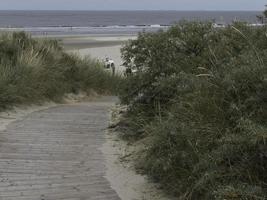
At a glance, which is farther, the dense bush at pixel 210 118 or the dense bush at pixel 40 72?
the dense bush at pixel 40 72

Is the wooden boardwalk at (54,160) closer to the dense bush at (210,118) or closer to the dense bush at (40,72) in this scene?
the dense bush at (210,118)

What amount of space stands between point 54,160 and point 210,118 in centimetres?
233

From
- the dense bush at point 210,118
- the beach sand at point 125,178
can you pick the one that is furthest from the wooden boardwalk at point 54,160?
the dense bush at point 210,118

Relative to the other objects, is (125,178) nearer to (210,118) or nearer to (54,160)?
(54,160)

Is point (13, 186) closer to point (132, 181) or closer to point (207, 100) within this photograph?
point (132, 181)

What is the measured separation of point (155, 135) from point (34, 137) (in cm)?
270

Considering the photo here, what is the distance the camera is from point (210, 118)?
5789 mm

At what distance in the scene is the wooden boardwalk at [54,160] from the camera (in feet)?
19.5

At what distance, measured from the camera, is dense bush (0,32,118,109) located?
483 inches

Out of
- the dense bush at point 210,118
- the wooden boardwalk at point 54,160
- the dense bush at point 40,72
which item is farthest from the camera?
the dense bush at point 40,72

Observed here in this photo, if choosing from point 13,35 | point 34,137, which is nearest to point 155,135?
point 34,137

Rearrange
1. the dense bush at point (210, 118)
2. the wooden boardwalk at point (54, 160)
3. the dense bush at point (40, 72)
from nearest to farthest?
the dense bush at point (210, 118) → the wooden boardwalk at point (54, 160) → the dense bush at point (40, 72)

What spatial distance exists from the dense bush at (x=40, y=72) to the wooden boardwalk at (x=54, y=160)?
167 cm

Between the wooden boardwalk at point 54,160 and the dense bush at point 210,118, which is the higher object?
the dense bush at point 210,118
